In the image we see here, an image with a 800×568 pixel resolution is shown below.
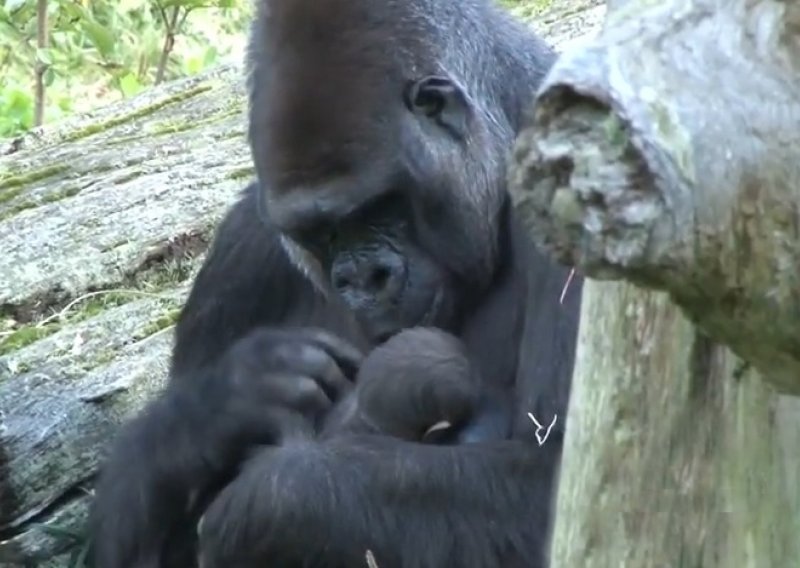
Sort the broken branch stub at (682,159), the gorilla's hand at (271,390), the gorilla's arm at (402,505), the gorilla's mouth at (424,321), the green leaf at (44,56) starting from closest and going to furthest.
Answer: the broken branch stub at (682,159) → the gorilla's arm at (402,505) → the gorilla's mouth at (424,321) → the gorilla's hand at (271,390) → the green leaf at (44,56)

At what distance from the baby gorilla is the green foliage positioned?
2.41 meters

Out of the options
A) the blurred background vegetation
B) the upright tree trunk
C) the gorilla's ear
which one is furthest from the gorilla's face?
the blurred background vegetation

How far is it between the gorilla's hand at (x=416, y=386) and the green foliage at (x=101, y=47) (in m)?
2.42

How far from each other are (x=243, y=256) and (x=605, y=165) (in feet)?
6.87

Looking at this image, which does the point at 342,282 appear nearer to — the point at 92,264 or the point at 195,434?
the point at 195,434

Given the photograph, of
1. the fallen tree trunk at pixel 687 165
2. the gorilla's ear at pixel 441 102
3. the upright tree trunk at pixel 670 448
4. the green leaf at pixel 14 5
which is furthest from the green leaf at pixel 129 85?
the fallen tree trunk at pixel 687 165

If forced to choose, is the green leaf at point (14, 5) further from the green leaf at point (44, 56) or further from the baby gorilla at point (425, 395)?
the baby gorilla at point (425, 395)

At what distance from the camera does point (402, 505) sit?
250 cm

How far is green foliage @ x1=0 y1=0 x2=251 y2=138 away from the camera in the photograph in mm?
5113

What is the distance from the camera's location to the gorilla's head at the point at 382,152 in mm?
2527

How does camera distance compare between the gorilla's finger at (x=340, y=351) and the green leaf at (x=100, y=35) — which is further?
the green leaf at (x=100, y=35)

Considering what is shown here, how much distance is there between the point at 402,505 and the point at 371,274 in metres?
0.35

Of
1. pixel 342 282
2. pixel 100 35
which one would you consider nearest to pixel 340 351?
pixel 342 282

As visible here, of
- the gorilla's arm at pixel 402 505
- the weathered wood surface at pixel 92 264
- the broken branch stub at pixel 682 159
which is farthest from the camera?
the weathered wood surface at pixel 92 264
